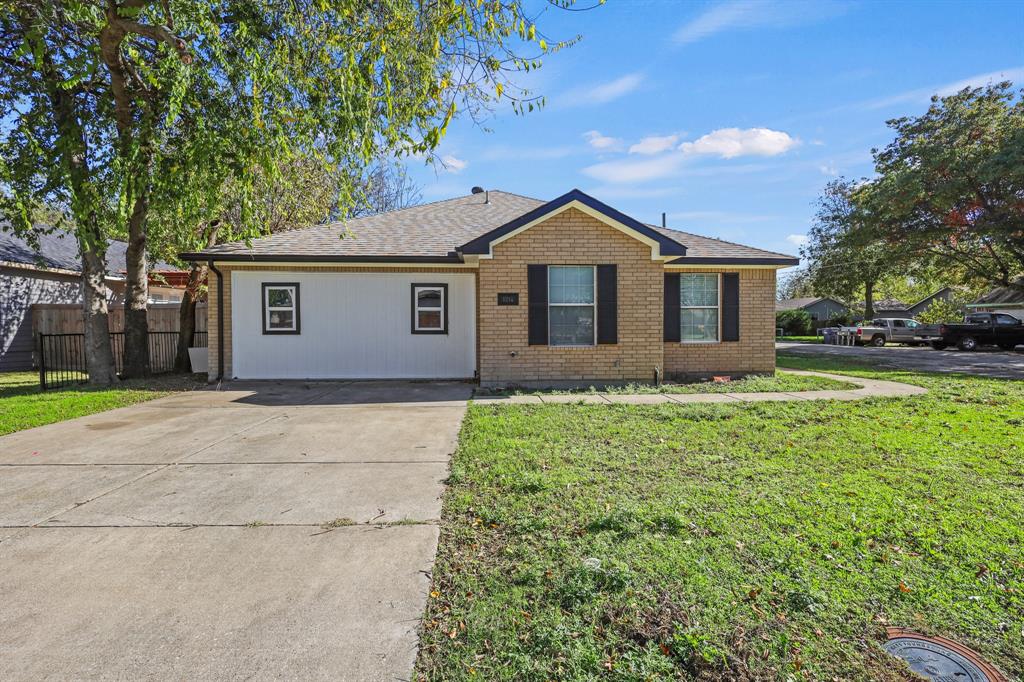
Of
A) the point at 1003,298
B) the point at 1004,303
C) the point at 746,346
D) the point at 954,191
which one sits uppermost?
the point at 954,191

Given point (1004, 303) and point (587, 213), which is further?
point (1004, 303)

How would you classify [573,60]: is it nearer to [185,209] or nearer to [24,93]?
[185,209]

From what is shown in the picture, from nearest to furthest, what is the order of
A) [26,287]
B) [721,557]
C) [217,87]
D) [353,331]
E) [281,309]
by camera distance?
1. [721,557]
2. [217,87]
3. [281,309]
4. [353,331]
5. [26,287]

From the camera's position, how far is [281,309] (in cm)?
1179

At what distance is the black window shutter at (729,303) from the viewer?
1193 cm

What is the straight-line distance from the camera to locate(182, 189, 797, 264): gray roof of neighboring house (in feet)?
36.7

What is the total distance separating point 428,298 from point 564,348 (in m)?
3.37

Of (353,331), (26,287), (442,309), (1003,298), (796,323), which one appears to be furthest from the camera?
(796,323)

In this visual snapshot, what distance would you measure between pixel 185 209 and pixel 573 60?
677cm

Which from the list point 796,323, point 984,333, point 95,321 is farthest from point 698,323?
point 796,323

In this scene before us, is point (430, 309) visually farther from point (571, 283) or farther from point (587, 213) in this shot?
point (587, 213)

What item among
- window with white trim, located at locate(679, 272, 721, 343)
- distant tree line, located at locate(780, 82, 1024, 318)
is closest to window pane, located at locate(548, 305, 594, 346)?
window with white trim, located at locate(679, 272, 721, 343)

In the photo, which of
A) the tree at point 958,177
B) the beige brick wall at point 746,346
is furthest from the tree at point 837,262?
the beige brick wall at point 746,346

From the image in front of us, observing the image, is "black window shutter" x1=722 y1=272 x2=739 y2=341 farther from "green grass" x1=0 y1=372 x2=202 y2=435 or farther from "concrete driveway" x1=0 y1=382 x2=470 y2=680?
"green grass" x1=0 y1=372 x2=202 y2=435
